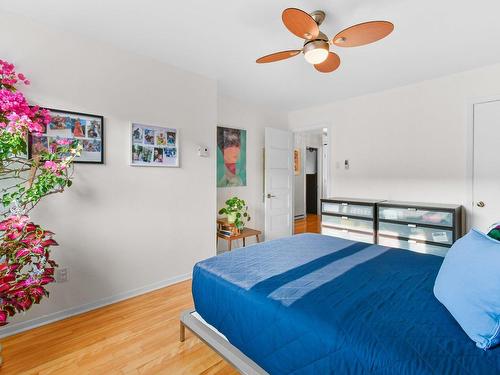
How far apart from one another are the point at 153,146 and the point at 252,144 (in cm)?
191

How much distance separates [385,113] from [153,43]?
119 inches

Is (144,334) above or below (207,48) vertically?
below

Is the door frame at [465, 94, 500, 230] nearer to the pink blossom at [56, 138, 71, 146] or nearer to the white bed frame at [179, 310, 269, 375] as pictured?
the white bed frame at [179, 310, 269, 375]

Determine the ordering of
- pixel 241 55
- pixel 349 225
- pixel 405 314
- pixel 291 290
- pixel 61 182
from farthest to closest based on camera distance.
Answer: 1. pixel 349 225
2. pixel 241 55
3. pixel 61 182
4. pixel 291 290
5. pixel 405 314

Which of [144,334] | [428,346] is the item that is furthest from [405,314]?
[144,334]

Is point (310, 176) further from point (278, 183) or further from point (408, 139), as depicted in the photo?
point (408, 139)

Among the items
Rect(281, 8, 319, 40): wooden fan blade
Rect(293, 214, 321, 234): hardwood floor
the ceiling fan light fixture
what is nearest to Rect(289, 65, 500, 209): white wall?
Rect(293, 214, 321, 234): hardwood floor

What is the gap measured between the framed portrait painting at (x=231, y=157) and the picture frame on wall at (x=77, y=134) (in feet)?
5.58

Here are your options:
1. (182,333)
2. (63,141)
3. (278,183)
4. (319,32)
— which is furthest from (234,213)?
(319,32)

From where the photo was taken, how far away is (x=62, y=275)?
2.21 m

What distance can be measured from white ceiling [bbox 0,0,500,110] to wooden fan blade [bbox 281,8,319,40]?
9.8 inches

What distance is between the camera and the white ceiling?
189cm

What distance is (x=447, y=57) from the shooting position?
104 inches

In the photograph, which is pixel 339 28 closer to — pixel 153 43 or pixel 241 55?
pixel 241 55
